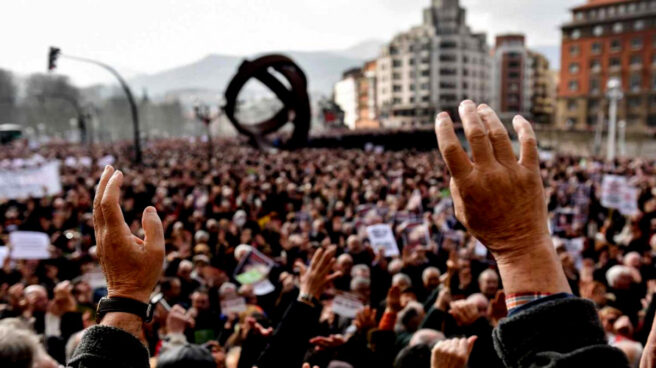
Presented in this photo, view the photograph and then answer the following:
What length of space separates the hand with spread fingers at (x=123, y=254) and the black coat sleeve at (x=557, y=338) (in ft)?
3.19

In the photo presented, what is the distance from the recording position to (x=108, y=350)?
1446 mm

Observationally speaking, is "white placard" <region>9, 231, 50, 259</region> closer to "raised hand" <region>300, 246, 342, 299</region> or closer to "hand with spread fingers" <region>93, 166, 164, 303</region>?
"raised hand" <region>300, 246, 342, 299</region>

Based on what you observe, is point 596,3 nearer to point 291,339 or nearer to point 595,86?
point 595,86

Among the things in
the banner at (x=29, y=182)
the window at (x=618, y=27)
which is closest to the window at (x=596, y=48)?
the window at (x=618, y=27)

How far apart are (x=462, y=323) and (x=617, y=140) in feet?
175

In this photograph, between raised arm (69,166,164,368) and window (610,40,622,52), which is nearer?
raised arm (69,166,164,368)

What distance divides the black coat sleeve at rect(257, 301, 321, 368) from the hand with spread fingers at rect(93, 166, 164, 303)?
116 centimetres

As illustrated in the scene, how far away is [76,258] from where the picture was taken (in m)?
7.83

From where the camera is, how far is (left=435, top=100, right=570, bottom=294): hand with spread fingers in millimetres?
1286

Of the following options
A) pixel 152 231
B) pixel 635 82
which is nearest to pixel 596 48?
pixel 635 82

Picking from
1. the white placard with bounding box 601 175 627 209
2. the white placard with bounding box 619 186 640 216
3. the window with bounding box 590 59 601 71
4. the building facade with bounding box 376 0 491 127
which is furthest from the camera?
the building facade with bounding box 376 0 491 127

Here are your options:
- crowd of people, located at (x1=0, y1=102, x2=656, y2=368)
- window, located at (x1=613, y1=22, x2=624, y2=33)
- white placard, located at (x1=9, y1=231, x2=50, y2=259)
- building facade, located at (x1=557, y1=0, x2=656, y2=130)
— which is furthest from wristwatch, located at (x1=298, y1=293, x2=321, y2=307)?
window, located at (x1=613, y1=22, x2=624, y2=33)

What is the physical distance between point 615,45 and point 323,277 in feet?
252

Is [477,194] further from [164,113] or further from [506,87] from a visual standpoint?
[164,113]
